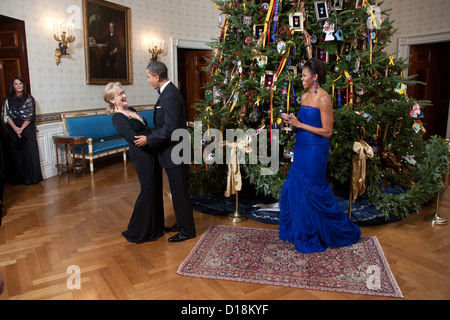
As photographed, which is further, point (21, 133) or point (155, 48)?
point (155, 48)

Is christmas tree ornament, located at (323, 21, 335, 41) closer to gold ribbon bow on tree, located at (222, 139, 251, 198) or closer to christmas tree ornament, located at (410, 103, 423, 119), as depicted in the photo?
christmas tree ornament, located at (410, 103, 423, 119)

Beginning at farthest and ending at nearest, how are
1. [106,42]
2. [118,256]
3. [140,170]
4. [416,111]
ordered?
[106,42] < [416,111] < [140,170] < [118,256]

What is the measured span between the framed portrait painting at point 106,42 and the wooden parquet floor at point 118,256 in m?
3.34

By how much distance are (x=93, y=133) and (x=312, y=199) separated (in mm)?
5243

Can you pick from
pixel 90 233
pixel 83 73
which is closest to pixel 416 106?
pixel 90 233

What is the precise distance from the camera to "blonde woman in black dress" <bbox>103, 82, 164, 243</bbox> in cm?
349

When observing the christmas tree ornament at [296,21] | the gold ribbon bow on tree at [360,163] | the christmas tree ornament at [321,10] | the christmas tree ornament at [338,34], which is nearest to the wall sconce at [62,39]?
the christmas tree ornament at [296,21]

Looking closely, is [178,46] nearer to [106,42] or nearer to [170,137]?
[106,42]

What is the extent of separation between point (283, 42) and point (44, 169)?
4777mm

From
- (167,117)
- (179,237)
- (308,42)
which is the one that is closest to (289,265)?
(179,237)

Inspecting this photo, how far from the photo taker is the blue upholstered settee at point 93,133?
22.1ft

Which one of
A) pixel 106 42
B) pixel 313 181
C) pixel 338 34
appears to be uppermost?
pixel 106 42

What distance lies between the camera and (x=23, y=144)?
6.02m
